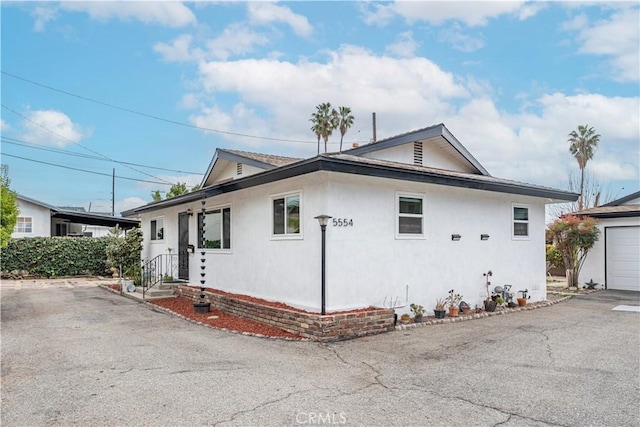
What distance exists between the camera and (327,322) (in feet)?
24.2

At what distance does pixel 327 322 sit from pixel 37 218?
2176 cm

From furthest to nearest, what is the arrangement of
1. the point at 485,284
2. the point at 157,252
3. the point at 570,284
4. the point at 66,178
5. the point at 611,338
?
the point at 66,178
the point at 157,252
the point at 570,284
the point at 485,284
the point at 611,338

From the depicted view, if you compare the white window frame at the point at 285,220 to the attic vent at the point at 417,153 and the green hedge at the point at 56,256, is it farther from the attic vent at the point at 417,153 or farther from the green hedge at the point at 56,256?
the green hedge at the point at 56,256

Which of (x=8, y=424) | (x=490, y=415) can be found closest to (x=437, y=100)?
(x=490, y=415)

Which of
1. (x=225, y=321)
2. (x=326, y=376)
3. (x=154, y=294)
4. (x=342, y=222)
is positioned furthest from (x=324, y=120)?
(x=326, y=376)

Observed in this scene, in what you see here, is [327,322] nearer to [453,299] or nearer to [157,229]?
[453,299]

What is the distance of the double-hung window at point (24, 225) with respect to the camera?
22703 millimetres

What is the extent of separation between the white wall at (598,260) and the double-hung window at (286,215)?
11.6m

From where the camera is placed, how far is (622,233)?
14.5 metres

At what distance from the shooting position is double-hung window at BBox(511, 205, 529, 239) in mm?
11766

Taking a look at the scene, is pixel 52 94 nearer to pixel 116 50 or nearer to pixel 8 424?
pixel 116 50

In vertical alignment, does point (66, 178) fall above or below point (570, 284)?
above

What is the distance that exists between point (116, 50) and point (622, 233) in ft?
62.0

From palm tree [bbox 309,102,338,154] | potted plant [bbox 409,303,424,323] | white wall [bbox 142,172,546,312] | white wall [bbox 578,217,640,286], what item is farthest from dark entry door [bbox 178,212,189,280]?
palm tree [bbox 309,102,338,154]
